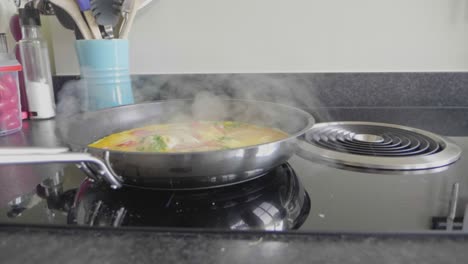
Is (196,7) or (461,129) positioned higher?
(196,7)

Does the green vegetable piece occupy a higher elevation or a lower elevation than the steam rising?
lower

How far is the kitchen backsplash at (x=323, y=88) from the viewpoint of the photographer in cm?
90

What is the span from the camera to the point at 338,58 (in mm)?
924

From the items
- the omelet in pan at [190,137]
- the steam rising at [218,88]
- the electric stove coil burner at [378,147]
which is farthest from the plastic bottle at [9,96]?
the electric stove coil burner at [378,147]

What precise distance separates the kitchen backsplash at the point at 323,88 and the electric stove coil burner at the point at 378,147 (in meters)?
0.18

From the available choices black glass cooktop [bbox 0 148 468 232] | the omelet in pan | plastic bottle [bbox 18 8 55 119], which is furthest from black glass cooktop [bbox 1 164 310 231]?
plastic bottle [bbox 18 8 55 119]

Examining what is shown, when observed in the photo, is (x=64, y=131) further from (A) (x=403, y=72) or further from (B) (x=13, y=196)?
(A) (x=403, y=72)

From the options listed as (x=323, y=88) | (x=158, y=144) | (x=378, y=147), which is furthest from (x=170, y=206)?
(x=323, y=88)

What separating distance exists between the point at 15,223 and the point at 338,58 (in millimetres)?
821

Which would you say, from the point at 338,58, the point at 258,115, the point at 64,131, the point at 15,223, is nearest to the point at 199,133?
the point at 258,115

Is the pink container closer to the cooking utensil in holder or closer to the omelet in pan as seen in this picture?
the cooking utensil in holder

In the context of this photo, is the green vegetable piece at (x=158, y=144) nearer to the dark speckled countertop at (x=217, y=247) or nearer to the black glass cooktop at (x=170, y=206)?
the black glass cooktop at (x=170, y=206)

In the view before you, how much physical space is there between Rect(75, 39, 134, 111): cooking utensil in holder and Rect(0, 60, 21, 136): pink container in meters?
0.15

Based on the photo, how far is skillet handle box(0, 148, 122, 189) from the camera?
13.0 inches
